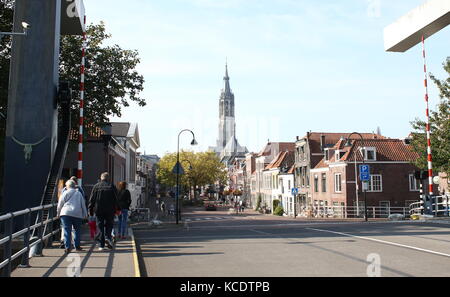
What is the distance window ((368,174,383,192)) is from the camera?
4491cm

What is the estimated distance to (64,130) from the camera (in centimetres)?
1360

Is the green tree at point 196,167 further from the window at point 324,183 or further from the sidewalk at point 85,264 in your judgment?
the sidewalk at point 85,264

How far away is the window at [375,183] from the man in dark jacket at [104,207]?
38550mm

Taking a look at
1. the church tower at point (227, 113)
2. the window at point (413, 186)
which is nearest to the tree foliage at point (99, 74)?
the window at point (413, 186)

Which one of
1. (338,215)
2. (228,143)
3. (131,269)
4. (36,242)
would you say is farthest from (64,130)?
(228,143)

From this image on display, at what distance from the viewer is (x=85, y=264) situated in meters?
7.92

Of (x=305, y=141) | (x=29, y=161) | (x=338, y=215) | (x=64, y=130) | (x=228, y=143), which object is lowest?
(x=338, y=215)

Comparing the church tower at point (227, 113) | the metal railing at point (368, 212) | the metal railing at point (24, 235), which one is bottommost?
the metal railing at point (368, 212)

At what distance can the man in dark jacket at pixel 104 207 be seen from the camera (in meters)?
10.0

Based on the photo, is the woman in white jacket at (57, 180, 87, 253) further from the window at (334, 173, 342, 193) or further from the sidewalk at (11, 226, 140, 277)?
the window at (334, 173, 342, 193)

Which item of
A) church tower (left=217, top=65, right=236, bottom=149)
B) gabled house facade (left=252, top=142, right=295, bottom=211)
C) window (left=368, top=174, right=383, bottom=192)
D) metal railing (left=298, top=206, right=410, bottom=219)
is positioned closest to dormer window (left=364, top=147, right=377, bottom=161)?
window (left=368, top=174, right=383, bottom=192)

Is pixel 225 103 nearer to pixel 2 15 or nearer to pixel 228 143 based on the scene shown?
pixel 228 143

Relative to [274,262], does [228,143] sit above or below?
above

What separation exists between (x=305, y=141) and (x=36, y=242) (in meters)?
48.2
